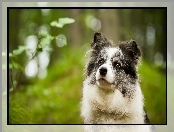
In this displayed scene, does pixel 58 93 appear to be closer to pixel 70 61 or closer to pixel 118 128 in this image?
pixel 70 61

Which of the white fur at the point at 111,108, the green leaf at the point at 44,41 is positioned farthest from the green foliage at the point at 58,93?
the white fur at the point at 111,108

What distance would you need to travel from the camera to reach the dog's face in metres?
3.36

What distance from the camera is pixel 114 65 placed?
3.39 meters

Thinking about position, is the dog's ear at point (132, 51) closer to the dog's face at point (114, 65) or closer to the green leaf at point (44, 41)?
the dog's face at point (114, 65)

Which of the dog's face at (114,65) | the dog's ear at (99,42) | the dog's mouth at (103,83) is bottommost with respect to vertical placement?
the dog's mouth at (103,83)

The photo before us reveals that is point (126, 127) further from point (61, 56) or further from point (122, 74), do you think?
point (61, 56)

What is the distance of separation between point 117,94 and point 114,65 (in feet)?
0.74

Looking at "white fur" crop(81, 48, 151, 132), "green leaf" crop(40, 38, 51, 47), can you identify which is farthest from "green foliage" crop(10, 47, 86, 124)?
"white fur" crop(81, 48, 151, 132)

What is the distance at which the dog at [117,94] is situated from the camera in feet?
11.2

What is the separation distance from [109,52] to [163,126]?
79cm

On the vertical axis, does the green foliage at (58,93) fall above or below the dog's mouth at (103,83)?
below

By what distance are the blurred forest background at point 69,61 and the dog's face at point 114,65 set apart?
0.64m

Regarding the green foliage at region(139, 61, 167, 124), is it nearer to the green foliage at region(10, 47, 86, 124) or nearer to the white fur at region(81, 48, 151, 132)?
the white fur at region(81, 48, 151, 132)

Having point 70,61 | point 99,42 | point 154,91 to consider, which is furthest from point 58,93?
point 99,42
